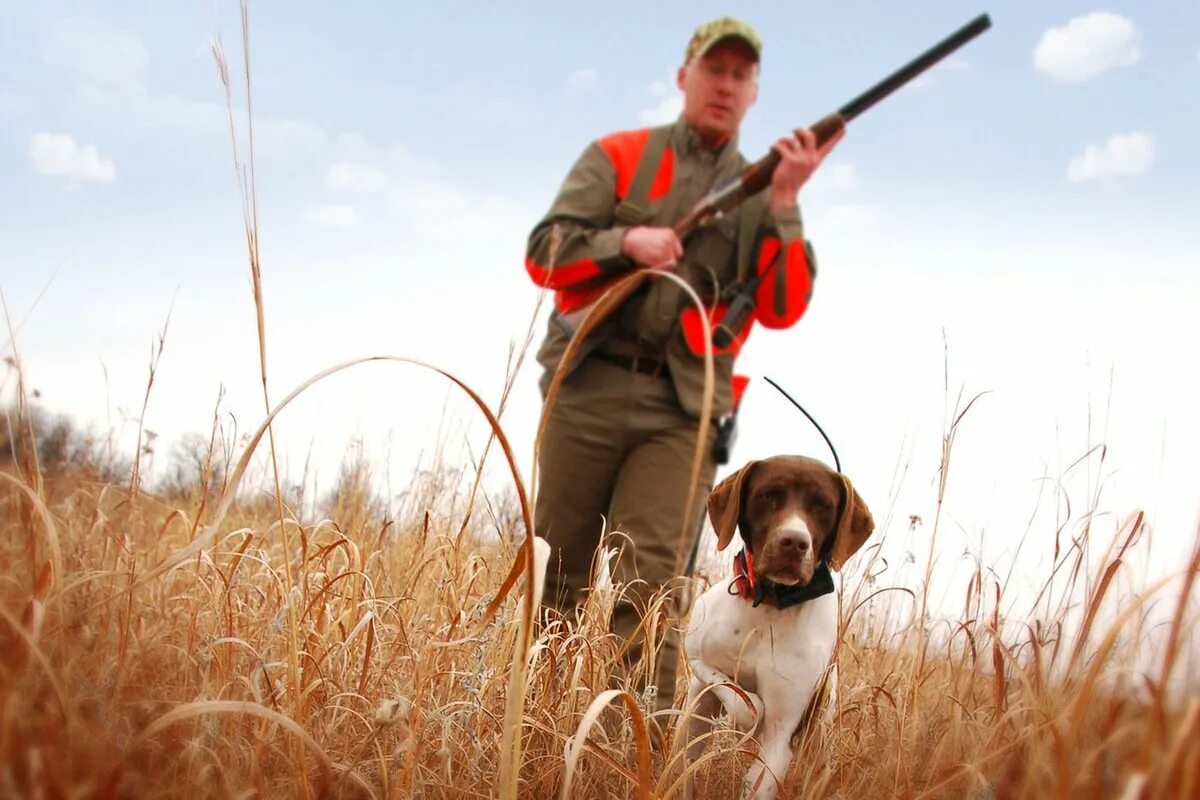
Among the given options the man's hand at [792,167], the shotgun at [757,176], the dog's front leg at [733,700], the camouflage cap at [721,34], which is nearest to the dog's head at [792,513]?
the dog's front leg at [733,700]

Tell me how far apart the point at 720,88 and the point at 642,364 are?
136 cm

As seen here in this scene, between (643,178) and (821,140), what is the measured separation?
85 cm

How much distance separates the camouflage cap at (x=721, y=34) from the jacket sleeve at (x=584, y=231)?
0.67 m

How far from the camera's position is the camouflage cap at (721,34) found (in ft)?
13.7

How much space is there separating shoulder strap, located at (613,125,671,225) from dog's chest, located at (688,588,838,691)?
6.83 ft

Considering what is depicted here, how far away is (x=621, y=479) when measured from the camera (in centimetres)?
398

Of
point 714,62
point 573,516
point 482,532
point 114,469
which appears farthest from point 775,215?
point 114,469

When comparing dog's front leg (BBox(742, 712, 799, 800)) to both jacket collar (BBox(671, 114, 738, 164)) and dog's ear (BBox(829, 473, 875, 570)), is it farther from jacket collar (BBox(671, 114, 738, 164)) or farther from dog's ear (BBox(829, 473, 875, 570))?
jacket collar (BBox(671, 114, 738, 164))

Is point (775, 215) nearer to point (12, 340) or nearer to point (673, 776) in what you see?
point (673, 776)

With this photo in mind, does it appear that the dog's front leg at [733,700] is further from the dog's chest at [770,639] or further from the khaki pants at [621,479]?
the khaki pants at [621,479]

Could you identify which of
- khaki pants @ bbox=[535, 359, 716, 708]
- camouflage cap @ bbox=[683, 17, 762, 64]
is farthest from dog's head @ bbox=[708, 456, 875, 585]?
camouflage cap @ bbox=[683, 17, 762, 64]

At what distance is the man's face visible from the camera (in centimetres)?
423

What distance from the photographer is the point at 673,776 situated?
92.0 inches

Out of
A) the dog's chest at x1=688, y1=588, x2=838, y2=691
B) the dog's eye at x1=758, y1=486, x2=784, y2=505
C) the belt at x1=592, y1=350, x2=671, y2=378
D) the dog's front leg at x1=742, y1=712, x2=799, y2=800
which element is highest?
the belt at x1=592, y1=350, x2=671, y2=378
